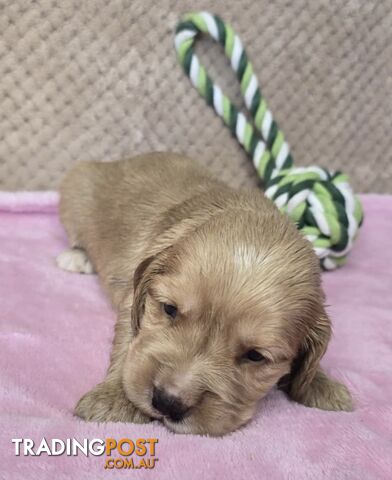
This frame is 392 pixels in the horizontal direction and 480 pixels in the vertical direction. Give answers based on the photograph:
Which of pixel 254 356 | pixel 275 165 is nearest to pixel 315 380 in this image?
pixel 254 356

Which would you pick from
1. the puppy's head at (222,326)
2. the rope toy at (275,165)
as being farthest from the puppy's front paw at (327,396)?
the rope toy at (275,165)

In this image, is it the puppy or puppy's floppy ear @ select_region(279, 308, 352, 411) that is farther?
puppy's floppy ear @ select_region(279, 308, 352, 411)

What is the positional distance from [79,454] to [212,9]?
9.10 feet

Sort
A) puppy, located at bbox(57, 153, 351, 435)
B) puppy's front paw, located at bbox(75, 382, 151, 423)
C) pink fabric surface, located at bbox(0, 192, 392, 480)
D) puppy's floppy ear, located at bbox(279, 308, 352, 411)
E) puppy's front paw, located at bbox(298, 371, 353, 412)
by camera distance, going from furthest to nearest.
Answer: puppy's front paw, located at bbox(298, 371, 353, 412) < puppy's floppy ear, located at bbox(279, 308, 352, 411) < puppy's front paw, located at bbox(75, 382, 151, 423) < puppy, located at bbox(57, 153, 351, 435) < pink fabric surface, located at bbox(0, 192, 392, 480)

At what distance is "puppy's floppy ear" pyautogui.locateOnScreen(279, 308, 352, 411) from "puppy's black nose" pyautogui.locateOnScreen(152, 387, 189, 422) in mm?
483

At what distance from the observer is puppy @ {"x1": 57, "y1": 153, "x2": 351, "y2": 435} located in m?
1.83

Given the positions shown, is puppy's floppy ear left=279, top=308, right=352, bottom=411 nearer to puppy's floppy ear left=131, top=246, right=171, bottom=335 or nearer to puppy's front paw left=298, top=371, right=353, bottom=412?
puppy's front paw left=298, top=371, right=353, bottom=412

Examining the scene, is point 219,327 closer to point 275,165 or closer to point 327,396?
point 327,396

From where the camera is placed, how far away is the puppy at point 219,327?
183 cm

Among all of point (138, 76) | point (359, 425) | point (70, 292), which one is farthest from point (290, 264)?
point (138, 76)

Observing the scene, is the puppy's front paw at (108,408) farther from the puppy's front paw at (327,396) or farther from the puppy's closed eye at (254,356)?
the puppy's front paw at (327,396)

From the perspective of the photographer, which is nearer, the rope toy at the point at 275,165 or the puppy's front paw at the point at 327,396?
the puppy's front paw at the point at 327,396

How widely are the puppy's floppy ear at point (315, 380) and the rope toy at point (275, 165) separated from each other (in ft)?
3.41

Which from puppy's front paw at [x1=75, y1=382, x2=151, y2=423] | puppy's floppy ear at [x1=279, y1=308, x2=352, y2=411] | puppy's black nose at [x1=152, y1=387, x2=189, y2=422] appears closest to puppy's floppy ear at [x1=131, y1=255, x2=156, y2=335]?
puppy's front paw at [x1=75, y1=382, x2=151, y2=423]
